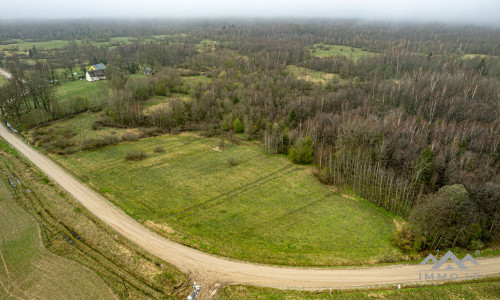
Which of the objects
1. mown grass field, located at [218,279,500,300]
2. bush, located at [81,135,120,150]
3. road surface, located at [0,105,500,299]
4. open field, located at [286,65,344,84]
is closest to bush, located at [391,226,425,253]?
road surface, located at [0,105,500,299]

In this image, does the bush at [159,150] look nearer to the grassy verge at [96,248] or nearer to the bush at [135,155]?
the bush at [135,155]

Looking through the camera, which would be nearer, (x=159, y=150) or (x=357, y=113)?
(x=159, y=150)

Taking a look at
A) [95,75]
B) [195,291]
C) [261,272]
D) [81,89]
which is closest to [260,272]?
[261,272]

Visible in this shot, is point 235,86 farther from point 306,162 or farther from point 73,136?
point 73,136

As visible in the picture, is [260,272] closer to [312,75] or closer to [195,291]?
[195,291]

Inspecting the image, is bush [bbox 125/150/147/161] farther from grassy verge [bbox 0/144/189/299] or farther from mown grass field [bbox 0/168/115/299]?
mown grass field [bbox 0/168/115/299]

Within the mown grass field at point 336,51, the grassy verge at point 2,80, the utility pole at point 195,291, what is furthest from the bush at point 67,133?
the mown grass field at point 336,51
